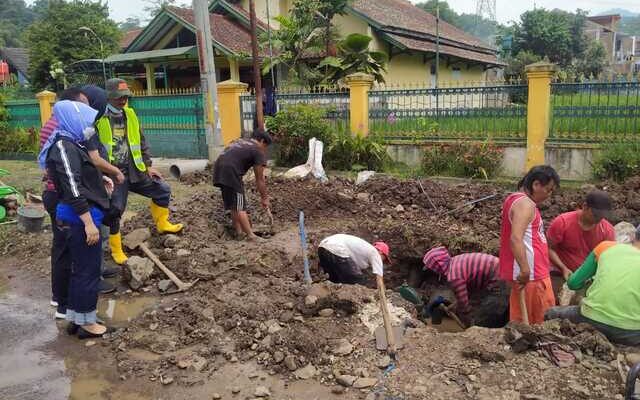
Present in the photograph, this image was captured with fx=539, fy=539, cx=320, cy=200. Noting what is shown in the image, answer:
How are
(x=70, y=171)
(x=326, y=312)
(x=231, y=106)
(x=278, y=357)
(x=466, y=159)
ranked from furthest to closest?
(x=231, y=106) → (x=466, y=159) → (x=326, y=312) → (x=70, y=171) → (x=278, y=357)

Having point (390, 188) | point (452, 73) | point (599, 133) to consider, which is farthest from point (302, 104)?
point (452, 73)

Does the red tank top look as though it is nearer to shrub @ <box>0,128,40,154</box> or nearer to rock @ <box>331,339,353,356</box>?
rock @ <box>331,339,353,356</box>

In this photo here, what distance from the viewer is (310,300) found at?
4.35 m

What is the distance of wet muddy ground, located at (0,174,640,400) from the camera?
3256mm

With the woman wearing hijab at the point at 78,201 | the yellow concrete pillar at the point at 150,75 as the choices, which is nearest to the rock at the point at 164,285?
the woman wearing hijab at the point at 78,201

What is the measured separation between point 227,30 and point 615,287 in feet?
59.7

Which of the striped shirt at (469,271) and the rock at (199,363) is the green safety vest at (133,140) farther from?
the striped shirt at (469,271)

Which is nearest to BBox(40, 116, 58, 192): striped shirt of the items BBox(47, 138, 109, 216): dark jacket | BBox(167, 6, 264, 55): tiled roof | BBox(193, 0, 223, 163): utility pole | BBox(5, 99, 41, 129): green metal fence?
BBox(47, 138, 109, 216): dark jacket

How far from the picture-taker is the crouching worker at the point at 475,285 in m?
5.27

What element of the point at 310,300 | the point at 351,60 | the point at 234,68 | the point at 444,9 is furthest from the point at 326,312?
the point at 444,9

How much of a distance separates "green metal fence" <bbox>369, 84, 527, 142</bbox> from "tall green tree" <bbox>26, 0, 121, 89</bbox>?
17.6 meters

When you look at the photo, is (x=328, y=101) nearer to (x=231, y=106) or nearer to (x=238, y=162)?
(x=231, y=106)

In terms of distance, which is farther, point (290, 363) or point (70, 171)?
point (70, 171)

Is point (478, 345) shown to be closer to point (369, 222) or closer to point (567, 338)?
point (567, 338)
